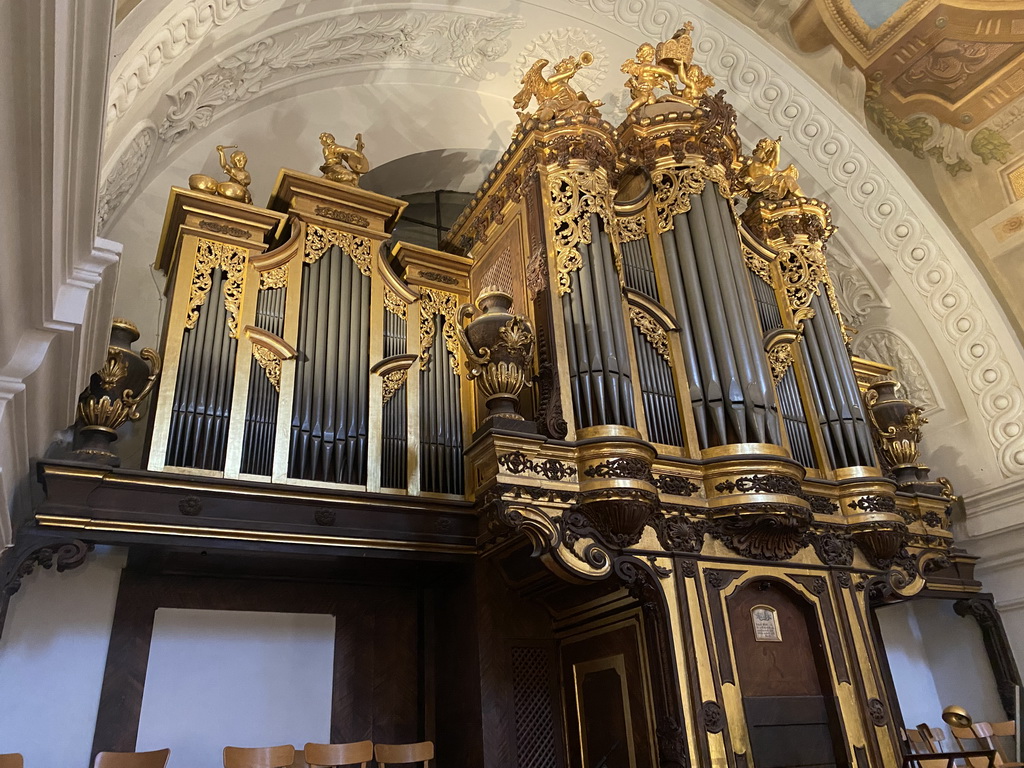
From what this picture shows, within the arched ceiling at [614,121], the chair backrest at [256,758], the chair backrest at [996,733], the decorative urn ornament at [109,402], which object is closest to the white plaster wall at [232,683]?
the chair backrest at [256,758]

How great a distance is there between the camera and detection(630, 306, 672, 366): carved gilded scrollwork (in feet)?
16.9

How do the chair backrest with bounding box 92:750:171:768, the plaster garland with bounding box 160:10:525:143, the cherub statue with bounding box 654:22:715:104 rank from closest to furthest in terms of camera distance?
the chair backrest with bounding box 92:750:171:768
the plaster garland with bounding box 160:10:525:143
the cherub statue with bounding box 654:22:715:104

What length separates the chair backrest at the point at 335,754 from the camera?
3.78 metres

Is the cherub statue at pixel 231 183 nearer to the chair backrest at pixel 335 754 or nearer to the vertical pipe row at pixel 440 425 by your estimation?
the vertical pipe row at pixel 440 425

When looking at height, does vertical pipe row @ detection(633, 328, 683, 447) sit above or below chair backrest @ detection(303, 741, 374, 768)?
above

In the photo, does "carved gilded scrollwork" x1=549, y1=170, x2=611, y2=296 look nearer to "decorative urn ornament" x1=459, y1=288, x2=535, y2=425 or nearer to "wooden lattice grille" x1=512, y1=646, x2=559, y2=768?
"decorative urn ornament" x1=459, y1=288, x2=535, y2=425

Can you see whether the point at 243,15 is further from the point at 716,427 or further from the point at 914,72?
the point at 914,72

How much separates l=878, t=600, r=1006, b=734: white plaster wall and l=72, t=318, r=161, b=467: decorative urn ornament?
20.7 ft

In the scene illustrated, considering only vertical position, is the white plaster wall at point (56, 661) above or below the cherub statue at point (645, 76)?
below

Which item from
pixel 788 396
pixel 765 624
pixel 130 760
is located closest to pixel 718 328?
pixel 788 396

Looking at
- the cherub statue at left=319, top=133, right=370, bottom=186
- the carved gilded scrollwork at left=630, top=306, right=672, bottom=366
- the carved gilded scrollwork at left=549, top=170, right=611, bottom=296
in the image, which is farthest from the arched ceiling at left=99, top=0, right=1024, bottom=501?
the carved gilded scrollwork at left=630, top=306, right=672, bottom=366

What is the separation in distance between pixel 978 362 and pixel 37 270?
25.6ft

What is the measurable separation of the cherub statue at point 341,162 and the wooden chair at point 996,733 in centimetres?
593

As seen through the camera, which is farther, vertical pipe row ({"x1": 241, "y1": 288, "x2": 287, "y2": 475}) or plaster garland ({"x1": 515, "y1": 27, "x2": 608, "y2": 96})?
plaster garland ({"x1": 515, "y1": 27, "x2": 608, "y2": 96})
